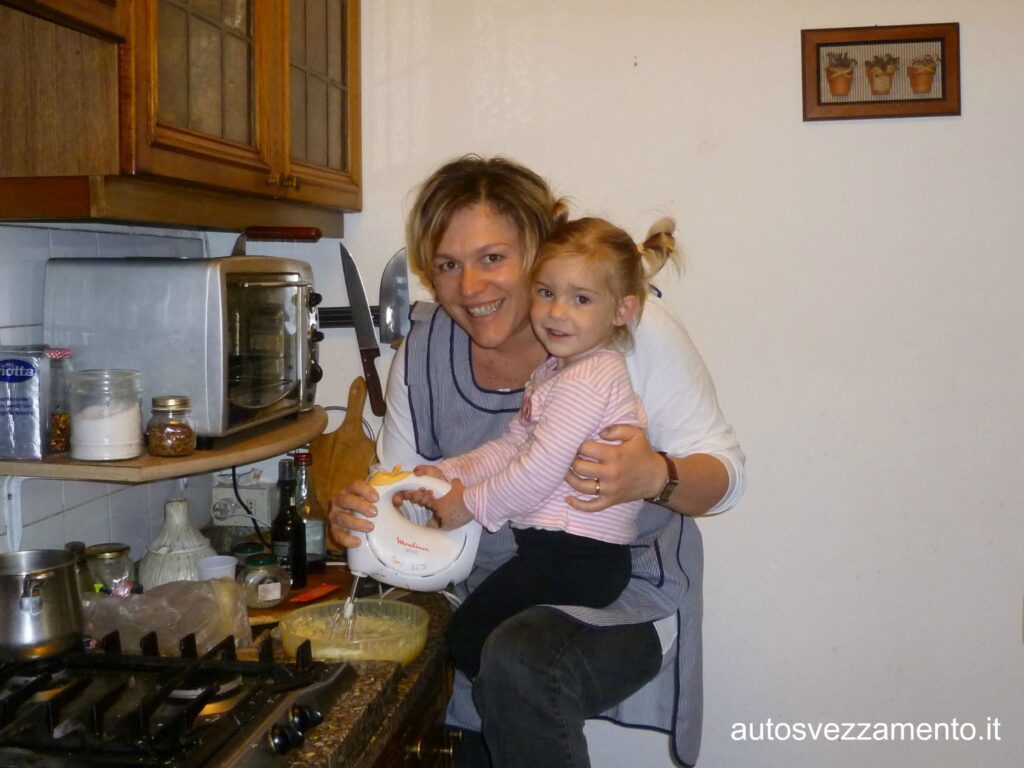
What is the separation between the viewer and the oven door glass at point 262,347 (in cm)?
164

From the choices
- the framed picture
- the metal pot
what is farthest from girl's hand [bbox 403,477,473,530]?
the framed picture

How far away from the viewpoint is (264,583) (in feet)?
5.80

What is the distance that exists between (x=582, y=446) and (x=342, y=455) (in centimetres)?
88

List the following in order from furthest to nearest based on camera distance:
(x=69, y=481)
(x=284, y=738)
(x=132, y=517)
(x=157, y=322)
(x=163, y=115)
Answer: (x=132, y=517) < (x=69, y=481) < (x=157, y=322) < (x=163, y=115) < (x=284, y=738)

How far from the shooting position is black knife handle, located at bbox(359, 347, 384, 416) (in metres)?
2.17

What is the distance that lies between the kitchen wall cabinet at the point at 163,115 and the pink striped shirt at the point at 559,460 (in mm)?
583

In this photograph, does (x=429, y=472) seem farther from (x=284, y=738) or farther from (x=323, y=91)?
(x=323, y=91)

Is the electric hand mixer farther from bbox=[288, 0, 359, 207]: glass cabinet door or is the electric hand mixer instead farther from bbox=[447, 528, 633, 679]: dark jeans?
bbox=[288, 0, 359, 207]: glass cabinet door

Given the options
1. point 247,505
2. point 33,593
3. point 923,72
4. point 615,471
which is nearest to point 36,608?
point 33,593

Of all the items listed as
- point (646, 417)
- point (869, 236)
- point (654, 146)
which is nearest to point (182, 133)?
point (646, 417)

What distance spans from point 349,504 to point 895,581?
1.21 m

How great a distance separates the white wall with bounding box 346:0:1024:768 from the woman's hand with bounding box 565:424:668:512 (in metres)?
0.69

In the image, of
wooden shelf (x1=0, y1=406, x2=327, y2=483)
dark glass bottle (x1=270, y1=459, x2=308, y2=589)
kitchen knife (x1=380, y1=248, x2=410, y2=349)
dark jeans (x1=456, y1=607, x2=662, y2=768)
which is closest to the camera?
dark jeans (x1=456, y1=607, x2=662, y2=768)

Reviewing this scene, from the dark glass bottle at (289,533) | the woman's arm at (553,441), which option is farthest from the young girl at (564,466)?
the dark glass bottle at (289,533)
